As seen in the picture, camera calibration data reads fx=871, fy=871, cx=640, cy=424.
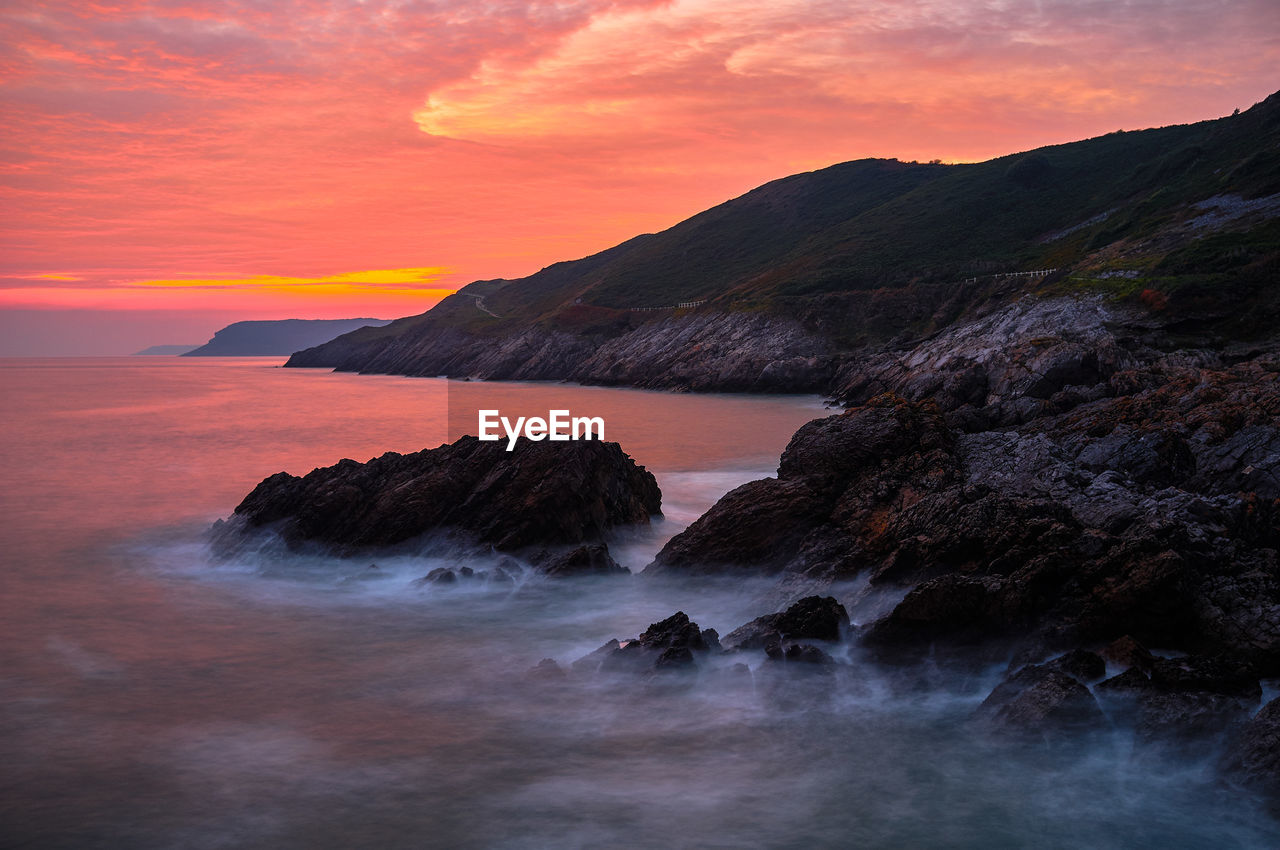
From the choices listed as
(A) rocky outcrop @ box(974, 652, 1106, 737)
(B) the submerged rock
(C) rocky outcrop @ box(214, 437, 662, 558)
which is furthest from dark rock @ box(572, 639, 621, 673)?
(A) rocky outcrop @ box(974, 652, 1106, 737)

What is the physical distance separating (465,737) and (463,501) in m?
9.71

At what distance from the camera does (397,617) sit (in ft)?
55.2

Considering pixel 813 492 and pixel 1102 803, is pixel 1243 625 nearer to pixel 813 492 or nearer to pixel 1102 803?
pixel 1102 803

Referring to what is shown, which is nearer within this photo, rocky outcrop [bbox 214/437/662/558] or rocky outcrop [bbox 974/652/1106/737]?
rocky outcrop [bbox 974/652/1106/737]

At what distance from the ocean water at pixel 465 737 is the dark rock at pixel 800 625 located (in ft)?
1.67

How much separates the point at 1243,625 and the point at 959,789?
5088 mm

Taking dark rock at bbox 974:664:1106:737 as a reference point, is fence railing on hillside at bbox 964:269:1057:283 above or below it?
above

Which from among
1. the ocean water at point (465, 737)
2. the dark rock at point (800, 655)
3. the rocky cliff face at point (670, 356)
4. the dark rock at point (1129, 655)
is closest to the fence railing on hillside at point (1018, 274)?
the rocky cliff face at point (670, 356)

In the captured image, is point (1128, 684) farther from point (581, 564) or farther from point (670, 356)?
point (670, 356)

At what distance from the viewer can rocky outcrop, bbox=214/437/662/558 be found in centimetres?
2011

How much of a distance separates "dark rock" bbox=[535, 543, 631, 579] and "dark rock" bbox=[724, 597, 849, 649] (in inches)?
201

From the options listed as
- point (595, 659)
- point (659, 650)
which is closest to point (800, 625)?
point (659, 650)

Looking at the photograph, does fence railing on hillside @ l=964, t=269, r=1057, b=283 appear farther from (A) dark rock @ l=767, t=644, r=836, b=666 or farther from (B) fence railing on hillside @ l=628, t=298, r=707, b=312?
(A) dark rock @ l=767, t=644, r=836, b=666

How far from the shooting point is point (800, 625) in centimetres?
1364
